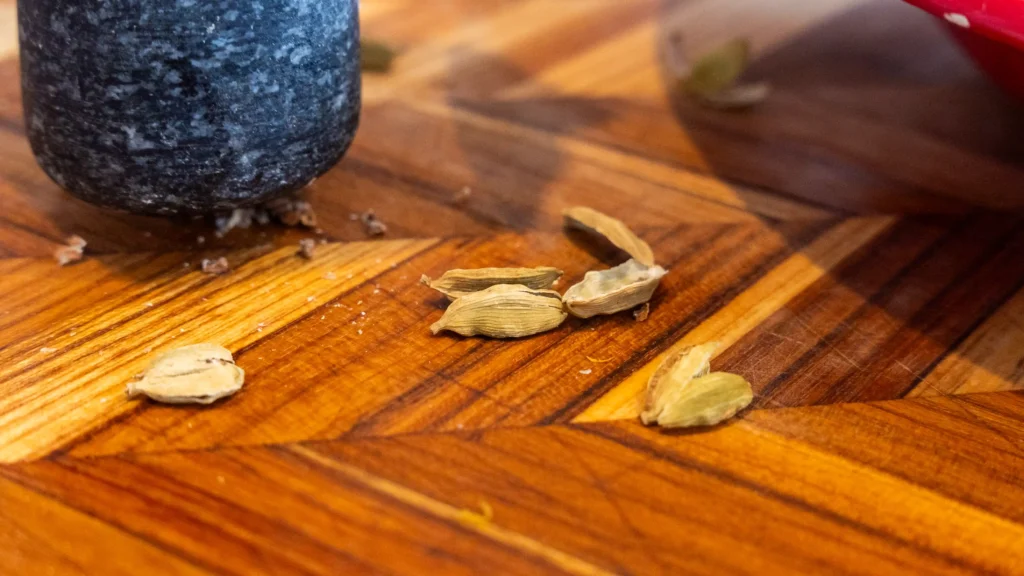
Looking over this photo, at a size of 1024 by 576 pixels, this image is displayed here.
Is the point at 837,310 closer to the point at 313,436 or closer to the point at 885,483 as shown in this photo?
the point at 885,483

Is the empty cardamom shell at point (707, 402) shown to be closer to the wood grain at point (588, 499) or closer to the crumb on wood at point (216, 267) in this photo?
the wood grain at point (588, 499)

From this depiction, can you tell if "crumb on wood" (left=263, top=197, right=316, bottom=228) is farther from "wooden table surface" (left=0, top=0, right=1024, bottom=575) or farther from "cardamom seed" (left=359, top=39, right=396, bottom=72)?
"cardamom seed" (left=359, top=39, right=396, bottom=72)

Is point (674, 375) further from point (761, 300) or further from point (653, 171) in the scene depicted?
point (653, 171)

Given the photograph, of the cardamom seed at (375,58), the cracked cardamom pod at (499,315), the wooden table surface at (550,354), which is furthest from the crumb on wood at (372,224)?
the cardamom seed at (375,58)

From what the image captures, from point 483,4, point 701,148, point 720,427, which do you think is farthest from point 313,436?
point 483,4

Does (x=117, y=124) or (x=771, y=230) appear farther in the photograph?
(x=771, y=230)

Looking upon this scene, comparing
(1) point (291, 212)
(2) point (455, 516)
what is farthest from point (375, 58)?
(2) point (455, 516)

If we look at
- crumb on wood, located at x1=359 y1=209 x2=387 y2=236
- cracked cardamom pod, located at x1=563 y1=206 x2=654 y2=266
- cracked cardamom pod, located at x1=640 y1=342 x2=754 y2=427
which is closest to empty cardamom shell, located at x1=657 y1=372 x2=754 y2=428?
cracked cardamom pod, located at x1=640 y1=342 x2=754 y2=427
